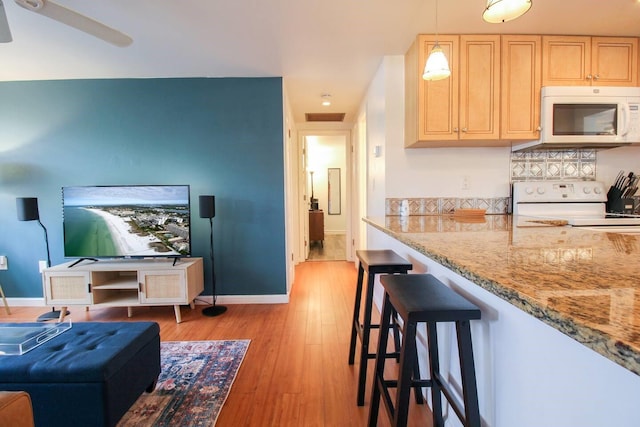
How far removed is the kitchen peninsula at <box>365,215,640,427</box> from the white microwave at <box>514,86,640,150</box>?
1351 millimetres

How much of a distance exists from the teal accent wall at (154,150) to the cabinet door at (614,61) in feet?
8.64

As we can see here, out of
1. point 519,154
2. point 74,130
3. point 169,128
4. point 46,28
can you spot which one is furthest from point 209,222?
point 519,154

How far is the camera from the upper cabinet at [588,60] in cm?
219

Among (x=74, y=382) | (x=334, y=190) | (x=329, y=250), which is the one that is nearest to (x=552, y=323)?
(x=74, y=382)

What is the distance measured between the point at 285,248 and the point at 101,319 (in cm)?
181

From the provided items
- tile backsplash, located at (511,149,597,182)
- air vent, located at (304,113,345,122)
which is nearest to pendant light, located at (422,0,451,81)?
tile backsplash, located at (511,149,597,182)

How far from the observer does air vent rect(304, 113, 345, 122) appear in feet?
13.8

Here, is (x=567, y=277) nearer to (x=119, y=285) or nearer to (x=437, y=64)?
(x=437, y=64)

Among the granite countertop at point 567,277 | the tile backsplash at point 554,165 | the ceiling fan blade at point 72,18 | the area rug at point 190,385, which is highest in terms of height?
the ceiling fan blade at point 72,18

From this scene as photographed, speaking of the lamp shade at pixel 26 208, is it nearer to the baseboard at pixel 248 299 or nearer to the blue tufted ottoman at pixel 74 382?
the baseboard at pixel 248 299

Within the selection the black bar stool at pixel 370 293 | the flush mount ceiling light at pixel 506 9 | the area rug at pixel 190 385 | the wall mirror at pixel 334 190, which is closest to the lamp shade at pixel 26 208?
the area rug at pixel 190 385

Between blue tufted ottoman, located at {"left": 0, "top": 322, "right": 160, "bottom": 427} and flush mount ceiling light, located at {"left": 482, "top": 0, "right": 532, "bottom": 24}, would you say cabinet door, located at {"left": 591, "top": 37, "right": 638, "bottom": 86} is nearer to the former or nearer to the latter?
flush mount ceiling light, located at {"left": 482, "top": 0, "right": 532, "bottom": 24}

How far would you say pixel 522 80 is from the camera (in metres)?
2.20

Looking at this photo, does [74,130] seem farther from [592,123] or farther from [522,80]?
[592,123]
